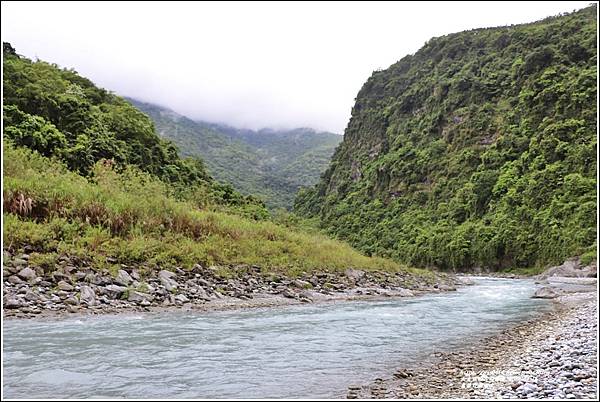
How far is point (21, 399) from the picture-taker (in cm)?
586

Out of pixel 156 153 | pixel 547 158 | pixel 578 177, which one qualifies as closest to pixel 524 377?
pixel 156 153

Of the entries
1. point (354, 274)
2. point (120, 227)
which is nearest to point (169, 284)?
point (120, 227)

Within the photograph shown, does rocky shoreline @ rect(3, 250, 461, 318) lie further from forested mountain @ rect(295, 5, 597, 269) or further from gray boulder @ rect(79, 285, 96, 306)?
forested mountain @ rect(295, 5, 597, 269)

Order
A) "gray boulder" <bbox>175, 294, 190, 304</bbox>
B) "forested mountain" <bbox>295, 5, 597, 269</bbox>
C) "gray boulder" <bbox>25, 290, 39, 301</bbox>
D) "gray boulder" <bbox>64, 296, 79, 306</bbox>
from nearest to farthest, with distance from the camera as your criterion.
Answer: "gray boulder" <bbox>25, 290, 39, 301</bbox> → "gray boulder" <bbox>64, 296, 79, 306</bbox> → "gray boulder" <bbox>175, 294, 190, 304</bbox> → "forested mountain" <bbox>295, 5, 597, 269</bbox>

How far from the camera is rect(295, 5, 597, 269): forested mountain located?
166ft

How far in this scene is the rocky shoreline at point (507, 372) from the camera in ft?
20.7

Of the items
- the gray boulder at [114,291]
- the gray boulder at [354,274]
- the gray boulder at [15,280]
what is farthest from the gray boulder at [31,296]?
the gray boulder at [354,274]

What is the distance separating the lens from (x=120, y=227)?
16.9 metres

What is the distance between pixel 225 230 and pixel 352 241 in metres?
55.8

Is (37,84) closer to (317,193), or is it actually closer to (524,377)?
(524,377)

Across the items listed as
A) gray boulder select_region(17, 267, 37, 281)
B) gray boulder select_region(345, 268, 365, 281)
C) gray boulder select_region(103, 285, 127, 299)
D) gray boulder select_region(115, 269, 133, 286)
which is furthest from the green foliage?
gray boulder select_region(103, 285, 127, 299)

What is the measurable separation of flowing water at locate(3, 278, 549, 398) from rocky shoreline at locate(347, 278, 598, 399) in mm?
499

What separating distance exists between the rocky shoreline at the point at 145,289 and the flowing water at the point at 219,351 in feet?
2.82

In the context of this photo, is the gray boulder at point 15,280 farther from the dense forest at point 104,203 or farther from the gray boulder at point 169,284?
the gray boulder at point 169,284
